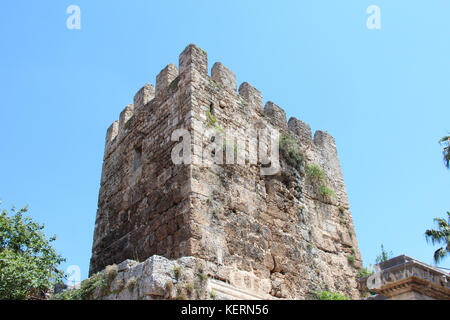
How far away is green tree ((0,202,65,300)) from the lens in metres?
7.29

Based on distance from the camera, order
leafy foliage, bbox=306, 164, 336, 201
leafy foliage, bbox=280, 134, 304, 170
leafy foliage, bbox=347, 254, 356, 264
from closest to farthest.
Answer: leafy foliage, bbox=280, 134, 304, 170, leafy foliage, bbox=347, 254, 356, 264, leafy foliage, bbox=306, 164, 336, 201

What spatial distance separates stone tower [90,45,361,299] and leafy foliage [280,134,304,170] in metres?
0.03

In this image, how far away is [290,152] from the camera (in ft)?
33.2

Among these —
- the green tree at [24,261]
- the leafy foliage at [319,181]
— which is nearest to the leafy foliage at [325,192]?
the leafy foliage at [319,181]

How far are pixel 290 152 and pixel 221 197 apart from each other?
280cm

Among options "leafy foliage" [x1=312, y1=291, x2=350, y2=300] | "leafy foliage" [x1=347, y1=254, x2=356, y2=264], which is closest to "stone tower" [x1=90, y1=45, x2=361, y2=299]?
"leafy foliage" [x1=347, y1=254, x2=356, y2=264]

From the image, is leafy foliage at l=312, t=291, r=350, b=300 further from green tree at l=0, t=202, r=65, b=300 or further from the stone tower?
green tree at l=0, t=202, r=65, b=300

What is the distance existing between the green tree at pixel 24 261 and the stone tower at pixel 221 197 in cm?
123

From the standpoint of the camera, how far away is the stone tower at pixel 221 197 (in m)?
7.57

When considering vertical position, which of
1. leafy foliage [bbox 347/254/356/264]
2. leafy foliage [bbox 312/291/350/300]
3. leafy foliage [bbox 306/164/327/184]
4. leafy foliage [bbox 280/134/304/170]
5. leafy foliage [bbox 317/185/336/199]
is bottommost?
leafy foliage [bbox 312/291/350/300]

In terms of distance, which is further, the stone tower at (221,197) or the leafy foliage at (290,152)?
the leafy foliage at (290,152)

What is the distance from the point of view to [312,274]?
8.94m

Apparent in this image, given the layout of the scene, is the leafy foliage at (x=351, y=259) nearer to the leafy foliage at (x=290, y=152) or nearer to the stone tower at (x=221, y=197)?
the stone tower at (x=221, y=197)
